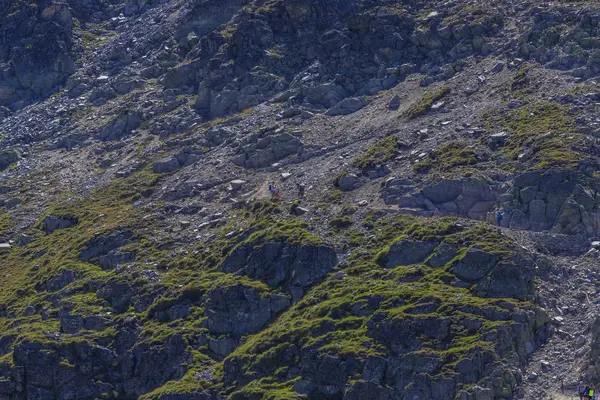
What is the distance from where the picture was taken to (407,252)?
70.8 metres

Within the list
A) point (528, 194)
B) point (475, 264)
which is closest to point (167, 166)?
point (528, 194)

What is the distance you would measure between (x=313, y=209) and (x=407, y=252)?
8.32 m

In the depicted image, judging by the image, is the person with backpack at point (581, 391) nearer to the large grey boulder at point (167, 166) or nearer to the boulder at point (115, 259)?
the boulder at point (115, 259)

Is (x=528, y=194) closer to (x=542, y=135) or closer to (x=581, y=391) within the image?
(x=542, y=135)

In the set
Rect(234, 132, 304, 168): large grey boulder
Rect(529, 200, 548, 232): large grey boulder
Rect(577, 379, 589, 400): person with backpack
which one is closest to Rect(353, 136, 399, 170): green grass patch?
Rect(234, 132, 304, 168): large grey boulder

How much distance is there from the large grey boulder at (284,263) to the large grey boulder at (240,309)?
3.71ft

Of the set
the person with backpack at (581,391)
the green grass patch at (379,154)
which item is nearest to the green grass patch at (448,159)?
the green grass patch at (379,154)

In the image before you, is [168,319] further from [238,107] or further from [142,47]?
[142,47]

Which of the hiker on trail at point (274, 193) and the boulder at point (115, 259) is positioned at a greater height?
the hiker on trail at point (274, 193)

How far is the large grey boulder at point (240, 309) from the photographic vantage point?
2800 inches

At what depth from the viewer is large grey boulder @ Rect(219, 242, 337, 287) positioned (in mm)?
72000

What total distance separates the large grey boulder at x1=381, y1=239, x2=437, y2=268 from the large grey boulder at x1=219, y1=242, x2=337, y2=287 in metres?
2.80

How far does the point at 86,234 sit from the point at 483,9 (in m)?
26.8

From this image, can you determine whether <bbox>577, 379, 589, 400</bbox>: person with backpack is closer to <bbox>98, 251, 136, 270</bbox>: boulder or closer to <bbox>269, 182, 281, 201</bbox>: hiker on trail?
<bbox>269, 182, 281, 201</bbox>: hiker on trail
